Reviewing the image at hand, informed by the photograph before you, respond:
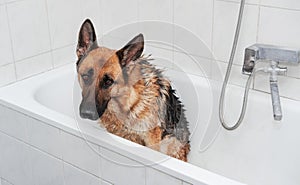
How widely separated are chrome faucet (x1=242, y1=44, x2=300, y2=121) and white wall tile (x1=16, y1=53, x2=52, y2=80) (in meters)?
0.96

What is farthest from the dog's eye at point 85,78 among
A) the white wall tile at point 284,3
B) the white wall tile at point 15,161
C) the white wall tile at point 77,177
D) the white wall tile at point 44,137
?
the white wall tile at point 284,3

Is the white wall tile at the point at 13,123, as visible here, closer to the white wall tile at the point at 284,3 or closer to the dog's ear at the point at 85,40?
the dog's ear at the point at 85,40

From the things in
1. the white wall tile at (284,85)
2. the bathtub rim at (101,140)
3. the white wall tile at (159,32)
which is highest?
the white wall tile at (159,32)

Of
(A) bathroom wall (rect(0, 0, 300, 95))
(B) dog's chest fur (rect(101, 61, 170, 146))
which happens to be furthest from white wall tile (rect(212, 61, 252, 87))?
(B) dog's chest fur (rect(101, 61, 170, 146))

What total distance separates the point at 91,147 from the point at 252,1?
0.89 metres

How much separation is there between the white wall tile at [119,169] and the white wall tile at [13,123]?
45cm

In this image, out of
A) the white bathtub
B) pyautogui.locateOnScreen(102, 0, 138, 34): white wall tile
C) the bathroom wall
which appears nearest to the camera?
the white bathtub

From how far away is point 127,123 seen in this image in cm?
166

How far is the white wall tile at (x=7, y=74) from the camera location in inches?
81.0

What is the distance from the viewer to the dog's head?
1.59 meters

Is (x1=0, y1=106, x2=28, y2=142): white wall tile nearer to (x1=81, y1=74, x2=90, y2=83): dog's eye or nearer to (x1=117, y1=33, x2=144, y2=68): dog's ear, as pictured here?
(x1=81, y1=74, x2=90, y2=83): dog's eye

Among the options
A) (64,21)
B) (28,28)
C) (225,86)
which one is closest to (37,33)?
(28,28)

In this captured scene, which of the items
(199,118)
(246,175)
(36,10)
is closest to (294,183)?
(246,175)

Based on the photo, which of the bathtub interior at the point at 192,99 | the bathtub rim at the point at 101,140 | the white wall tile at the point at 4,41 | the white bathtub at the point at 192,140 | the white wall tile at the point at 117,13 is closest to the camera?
the bathtub rim at the point at 101,140
